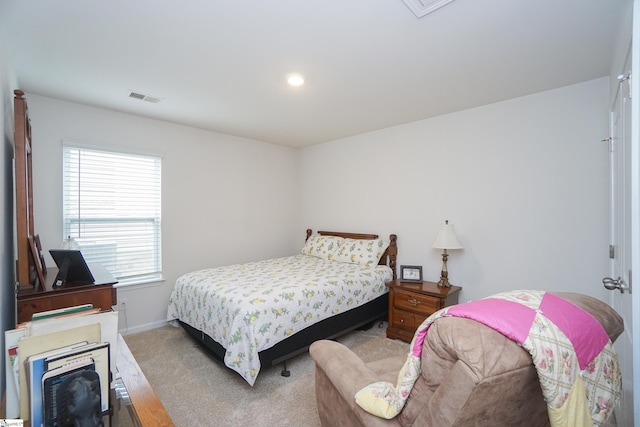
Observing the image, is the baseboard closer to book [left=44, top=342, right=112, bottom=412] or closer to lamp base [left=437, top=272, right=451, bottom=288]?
book [left=44, top=342, right=112, bottom=412]

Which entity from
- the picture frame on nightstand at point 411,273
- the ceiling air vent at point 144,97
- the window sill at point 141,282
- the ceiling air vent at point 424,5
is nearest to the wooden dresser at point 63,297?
the window sill at point 141,282

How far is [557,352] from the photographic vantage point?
83 cm

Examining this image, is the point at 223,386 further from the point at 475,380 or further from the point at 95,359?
the point at 475,380

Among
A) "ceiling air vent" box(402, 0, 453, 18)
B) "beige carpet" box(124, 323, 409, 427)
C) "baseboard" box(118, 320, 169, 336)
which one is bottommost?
"beige carpet" box(124, 323, 409, 427)

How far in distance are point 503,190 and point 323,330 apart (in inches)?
86.7

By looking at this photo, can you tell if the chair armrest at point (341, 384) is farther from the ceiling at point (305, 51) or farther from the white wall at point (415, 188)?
the white wall at point (415, 188)

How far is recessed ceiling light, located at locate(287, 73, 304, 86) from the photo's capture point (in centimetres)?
231

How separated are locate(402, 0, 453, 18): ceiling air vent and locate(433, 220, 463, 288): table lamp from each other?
79.5 inches

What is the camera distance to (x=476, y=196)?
3008 millimetres

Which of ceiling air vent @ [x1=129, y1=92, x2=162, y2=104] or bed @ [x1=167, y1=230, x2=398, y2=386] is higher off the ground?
ceiling air vent @ [x1=129, y1=92, x2=162, y2=104]

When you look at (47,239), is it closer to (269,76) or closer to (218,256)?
(218,256)

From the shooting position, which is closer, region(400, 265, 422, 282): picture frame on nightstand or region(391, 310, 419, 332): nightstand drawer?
region(391, 310, 419, 332): nightstand drawer

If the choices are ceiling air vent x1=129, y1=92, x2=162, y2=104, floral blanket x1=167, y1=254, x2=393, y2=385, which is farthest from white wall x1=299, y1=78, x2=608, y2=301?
ceiling air vent x1=129, y1=92, x2=162, y2=104

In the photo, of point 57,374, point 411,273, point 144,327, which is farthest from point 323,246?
point 57,374
